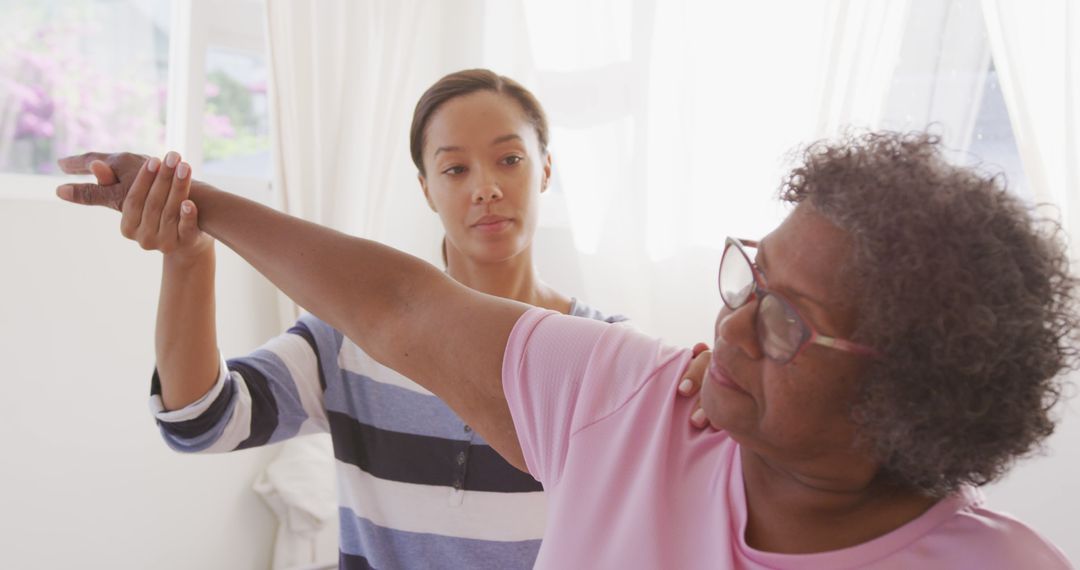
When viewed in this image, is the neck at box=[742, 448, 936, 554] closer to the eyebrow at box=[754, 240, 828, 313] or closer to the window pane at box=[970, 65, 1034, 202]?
the eyebrow at box=[754, 240, 828, 313]

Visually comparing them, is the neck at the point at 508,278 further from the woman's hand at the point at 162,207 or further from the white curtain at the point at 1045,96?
the white curtain at the point at 1045,96

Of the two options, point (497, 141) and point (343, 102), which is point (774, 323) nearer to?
point (497, 141)

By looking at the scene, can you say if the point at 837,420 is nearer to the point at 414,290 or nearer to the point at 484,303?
the point at 484,303

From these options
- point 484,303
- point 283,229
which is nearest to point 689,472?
point 484,303

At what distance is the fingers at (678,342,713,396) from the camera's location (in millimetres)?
917

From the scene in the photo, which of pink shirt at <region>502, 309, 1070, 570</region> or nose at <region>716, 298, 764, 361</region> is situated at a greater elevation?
nose at <region>716, 298, 764, 361</region>

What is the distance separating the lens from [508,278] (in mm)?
1679

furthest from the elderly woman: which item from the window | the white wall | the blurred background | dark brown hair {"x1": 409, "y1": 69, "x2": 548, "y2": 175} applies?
the window

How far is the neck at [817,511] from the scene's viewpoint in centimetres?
82

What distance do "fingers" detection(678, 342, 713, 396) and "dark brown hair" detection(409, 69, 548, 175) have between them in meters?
0.91

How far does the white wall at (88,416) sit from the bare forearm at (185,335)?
0.90 m

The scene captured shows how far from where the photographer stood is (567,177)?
2.77 metres

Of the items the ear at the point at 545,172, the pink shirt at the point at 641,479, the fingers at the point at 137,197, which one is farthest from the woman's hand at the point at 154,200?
the ear at the point at 545,172

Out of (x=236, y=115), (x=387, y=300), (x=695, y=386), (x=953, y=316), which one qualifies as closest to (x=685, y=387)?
(x=695, y=386)
